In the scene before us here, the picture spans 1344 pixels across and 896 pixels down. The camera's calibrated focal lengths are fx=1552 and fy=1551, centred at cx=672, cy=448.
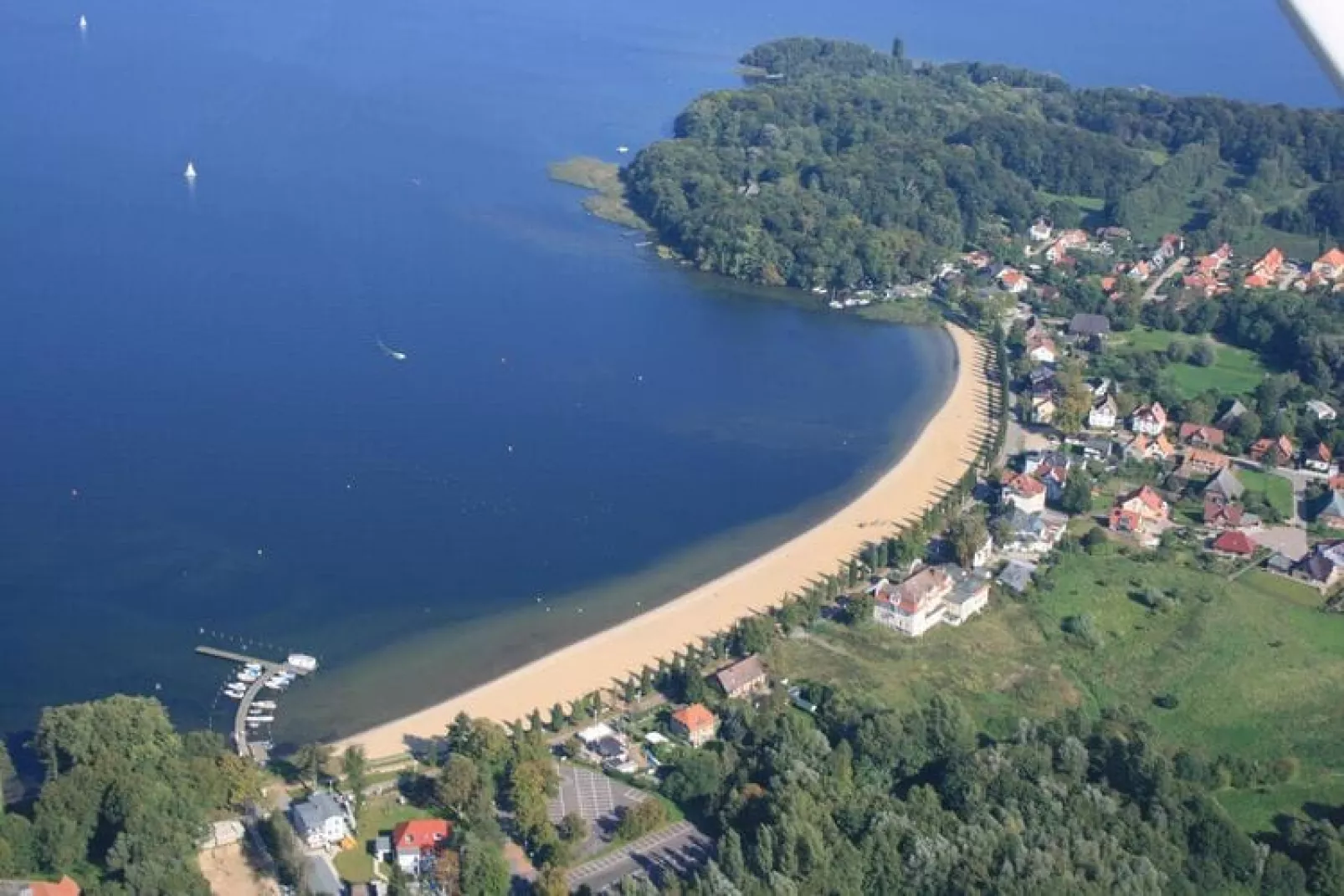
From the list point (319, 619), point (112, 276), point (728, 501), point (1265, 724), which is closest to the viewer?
point (1265, 724)

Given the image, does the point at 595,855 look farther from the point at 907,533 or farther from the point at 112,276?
the point at 112,276

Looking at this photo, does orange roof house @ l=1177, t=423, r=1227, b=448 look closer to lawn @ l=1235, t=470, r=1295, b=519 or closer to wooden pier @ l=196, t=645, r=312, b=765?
lawn @ l=1235, t=470, r=1295, b=519

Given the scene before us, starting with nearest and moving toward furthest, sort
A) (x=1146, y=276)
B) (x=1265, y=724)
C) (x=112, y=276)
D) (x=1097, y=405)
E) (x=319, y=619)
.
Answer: (x=1265, y=724) → (x=319, y=619) → (x=1097, y=405) → (x=112, y=276) → (x=1146, y=276)

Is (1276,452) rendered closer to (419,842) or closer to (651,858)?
(651,858)

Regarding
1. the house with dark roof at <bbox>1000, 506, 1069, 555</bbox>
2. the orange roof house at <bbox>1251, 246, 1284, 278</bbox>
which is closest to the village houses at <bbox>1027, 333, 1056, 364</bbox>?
the orange roof house at <bbox>1251, 246, 1284, 278</bbox>

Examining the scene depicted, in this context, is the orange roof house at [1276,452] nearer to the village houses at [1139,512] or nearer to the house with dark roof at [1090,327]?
the village houses at [1139,512]

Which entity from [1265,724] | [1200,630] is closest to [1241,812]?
[1265,724]

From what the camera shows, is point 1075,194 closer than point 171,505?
No
